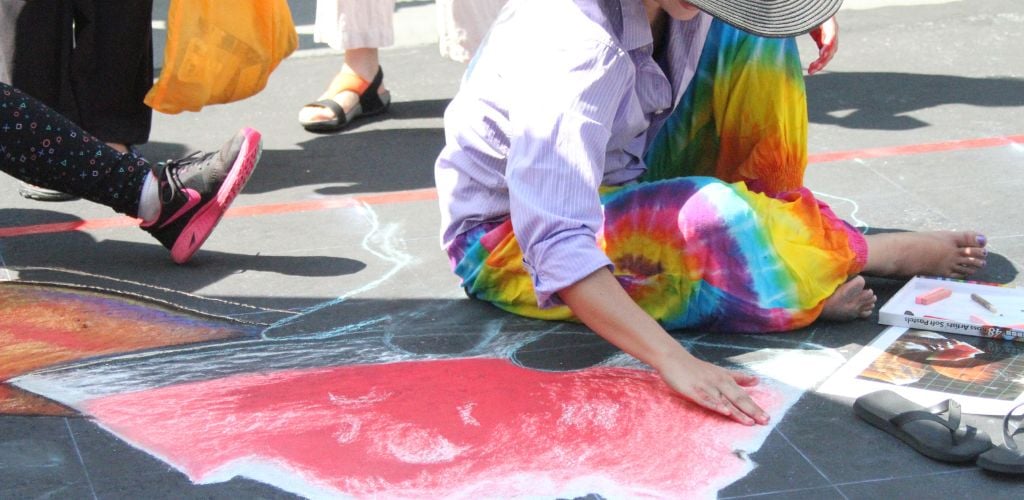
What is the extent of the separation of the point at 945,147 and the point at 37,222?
8.03ft

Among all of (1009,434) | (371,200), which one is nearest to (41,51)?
(371,200)

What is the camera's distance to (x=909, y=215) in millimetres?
3193

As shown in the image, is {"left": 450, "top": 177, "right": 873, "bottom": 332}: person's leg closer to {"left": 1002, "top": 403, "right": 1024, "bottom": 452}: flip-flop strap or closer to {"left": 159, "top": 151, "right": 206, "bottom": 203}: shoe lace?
{"left": 1002, "top": 403, "right": 1024, "bottom": 452}: flip-flop strap

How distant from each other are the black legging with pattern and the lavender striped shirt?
2.55 feet

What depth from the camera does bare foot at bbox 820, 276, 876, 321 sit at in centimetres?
258

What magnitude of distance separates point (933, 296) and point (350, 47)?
82.9 inches

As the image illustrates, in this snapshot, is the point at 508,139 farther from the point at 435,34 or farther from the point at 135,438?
the point at 435,34

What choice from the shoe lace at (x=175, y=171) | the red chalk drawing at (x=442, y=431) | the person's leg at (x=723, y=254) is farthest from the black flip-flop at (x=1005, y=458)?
the shoe lace at (x=175, y=171)

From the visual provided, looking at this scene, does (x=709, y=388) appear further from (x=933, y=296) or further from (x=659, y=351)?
(x=933, y=296)

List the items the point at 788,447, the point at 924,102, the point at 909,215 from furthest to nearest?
the point at 924,102
the point at 909,215
the point at 788,447

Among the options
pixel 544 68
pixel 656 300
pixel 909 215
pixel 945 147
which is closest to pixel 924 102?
pixel 945 147

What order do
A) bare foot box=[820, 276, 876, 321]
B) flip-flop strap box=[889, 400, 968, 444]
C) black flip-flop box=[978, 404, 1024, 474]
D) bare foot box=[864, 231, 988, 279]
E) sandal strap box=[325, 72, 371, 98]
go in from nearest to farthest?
black flip-flop box=[978, 404, 1024, 474], flip-flop strap box=[889, 400, 968, 444], bare foot box=[820, 276, 876, 321], bare foot box=[864, 231, 988, 279], sandal strap box=[325, 72, 371, 98]

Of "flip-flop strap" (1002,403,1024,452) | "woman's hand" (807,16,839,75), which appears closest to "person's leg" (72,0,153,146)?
"woman's hand" (807,16,839,75)

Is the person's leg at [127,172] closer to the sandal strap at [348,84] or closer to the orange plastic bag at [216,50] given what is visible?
the orange plastic bag at [216,50]
